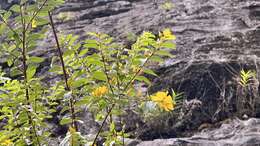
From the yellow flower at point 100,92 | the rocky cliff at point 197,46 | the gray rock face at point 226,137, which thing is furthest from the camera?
the rocky cliff at point 197,46

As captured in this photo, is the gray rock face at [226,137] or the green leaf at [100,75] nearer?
the green leaf at [100,75]

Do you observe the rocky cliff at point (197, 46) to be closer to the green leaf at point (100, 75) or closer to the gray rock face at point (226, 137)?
the gray rock face at point (226, 137)

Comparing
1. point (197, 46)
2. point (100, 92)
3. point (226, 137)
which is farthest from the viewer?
point (197, 46)

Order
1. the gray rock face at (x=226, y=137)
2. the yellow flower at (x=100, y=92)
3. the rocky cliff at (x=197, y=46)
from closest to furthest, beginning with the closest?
the yellow flower at (x=100, y=92) → the gray rock face at (x=226, y=137) → the rocky cliff at (x=197, y=46)

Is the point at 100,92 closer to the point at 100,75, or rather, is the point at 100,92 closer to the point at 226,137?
the point at 100,75

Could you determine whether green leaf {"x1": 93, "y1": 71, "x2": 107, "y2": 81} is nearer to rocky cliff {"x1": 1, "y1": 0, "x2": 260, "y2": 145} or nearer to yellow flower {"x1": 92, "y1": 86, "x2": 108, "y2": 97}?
yellow flower {"x1": 92, "y1": 86, "x2": 108, "y2": 97}

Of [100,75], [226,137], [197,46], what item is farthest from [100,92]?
[197,46]

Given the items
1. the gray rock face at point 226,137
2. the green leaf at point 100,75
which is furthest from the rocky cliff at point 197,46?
the green leaf at point 100,75

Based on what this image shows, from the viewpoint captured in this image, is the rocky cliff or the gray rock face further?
the rocky cliff

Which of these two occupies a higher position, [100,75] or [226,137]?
[100,75]

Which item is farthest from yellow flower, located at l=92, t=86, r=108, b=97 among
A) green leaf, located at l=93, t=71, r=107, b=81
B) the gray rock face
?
the gray rock face

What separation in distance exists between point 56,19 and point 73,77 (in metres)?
4.02

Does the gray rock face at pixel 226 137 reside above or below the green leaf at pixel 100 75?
below

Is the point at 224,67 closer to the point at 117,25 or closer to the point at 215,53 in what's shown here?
the point at 215,53
